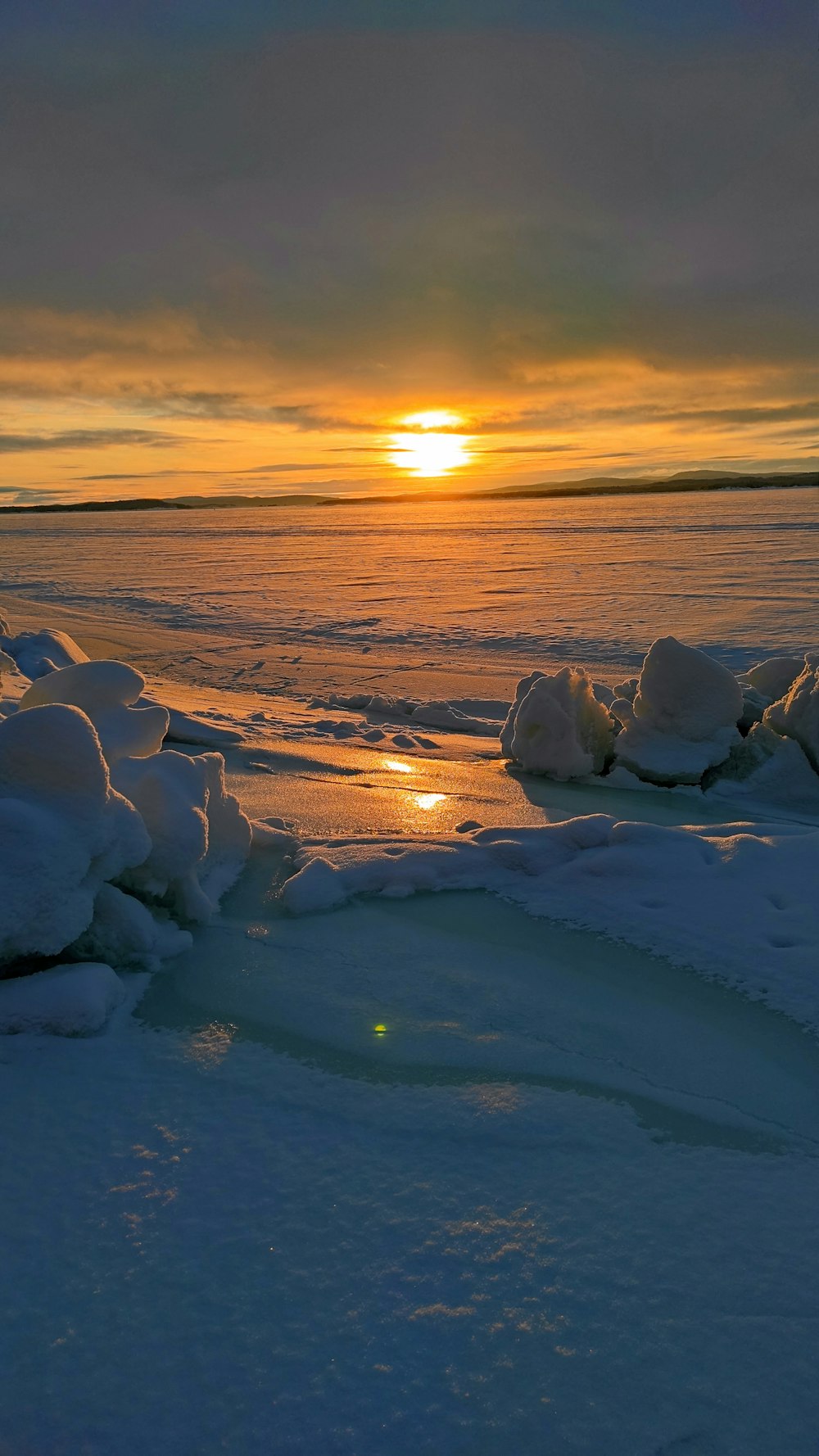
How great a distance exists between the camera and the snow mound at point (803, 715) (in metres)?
4.98

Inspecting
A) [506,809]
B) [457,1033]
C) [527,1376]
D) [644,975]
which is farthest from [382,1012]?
[506,809]

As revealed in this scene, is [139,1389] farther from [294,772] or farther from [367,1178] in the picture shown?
[294,772]

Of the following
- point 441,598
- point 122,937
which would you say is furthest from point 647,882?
point 441,598

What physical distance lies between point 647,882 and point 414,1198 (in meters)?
1.71

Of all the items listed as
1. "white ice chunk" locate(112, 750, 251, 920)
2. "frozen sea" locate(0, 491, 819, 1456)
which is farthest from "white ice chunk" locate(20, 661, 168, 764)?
"frozen sea" locate(0, 491, 819, 1456)

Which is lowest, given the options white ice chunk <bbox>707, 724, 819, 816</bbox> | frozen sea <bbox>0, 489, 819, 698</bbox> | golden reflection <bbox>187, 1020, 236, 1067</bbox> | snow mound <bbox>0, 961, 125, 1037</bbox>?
golden reflection <bbox>187, 1020, 236, 1067</bbox>

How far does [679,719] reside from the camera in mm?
5242

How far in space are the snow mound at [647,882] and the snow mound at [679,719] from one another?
1.22 meters

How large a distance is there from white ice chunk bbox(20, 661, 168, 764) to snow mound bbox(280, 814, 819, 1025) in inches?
33.1

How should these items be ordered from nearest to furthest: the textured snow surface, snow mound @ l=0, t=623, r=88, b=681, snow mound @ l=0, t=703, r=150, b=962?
the textured snow surface
snow mound @ l=0, t=703, r=150, b=962
snow mound @ l=0, t=623, r=88, b=681

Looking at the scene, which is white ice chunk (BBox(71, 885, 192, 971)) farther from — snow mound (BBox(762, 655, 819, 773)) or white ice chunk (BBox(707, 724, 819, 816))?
snow mound (BBox(762, 655, 819, 773))

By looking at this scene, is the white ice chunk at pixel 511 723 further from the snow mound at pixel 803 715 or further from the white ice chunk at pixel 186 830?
the white ice chunk at pixel 186 830

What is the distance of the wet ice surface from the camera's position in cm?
140

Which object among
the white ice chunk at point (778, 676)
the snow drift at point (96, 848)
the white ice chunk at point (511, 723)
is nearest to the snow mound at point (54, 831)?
the snow drift at point (96, 848)
